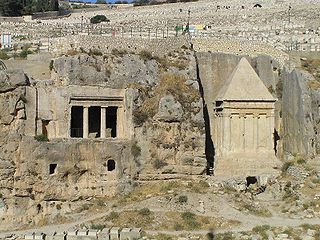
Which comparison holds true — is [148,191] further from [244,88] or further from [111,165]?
[244,88]

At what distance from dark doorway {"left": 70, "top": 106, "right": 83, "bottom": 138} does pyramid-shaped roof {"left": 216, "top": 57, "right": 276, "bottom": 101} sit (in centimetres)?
880

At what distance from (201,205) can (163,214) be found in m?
2.31

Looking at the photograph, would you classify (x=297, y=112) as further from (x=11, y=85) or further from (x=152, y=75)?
(x=11, y=85)

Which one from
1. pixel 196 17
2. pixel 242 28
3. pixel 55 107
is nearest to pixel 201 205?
pixel 55 107

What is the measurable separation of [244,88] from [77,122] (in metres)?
10.8

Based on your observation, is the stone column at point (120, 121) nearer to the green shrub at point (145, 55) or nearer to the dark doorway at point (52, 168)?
the green shrub at point (145, 55)

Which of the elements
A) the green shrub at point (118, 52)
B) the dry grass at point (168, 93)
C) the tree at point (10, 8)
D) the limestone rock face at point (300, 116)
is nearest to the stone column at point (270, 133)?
the limestone rock face at point (300, 116)

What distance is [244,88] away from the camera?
47.0m

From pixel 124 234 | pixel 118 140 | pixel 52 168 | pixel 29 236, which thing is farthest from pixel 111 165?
pixel 29 236

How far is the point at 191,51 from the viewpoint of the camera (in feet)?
159

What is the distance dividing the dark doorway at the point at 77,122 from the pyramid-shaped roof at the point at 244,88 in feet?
28.9

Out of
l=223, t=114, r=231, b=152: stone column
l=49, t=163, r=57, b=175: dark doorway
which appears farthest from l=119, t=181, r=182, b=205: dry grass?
l=223, t=114, r=231, b=152: stone column

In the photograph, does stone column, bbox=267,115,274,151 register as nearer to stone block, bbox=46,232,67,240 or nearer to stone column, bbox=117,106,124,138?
stone column, bbox=117,106,124,138

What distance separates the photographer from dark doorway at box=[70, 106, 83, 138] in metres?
45.1
